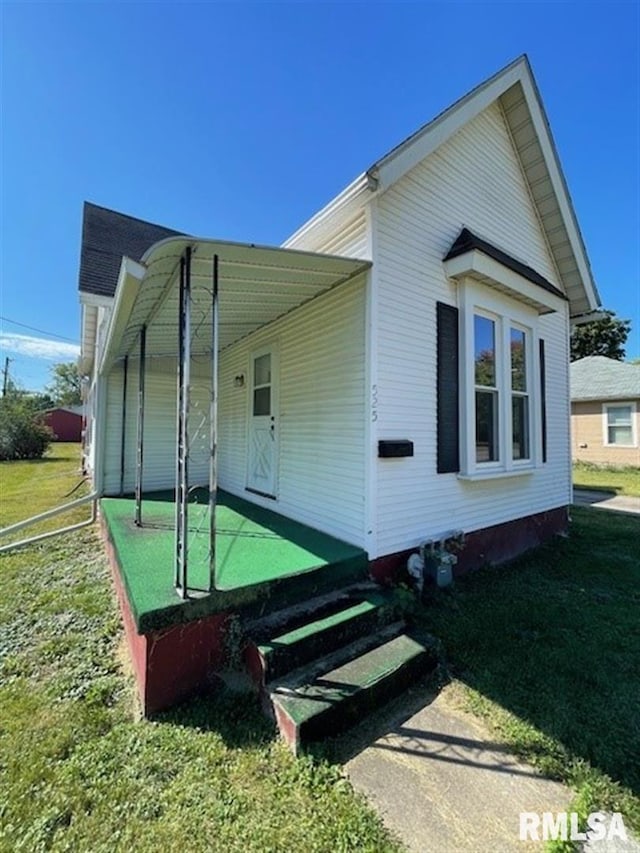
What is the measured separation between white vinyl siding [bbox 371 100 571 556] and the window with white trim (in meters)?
12.0

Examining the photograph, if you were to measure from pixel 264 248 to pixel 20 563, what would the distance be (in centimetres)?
508

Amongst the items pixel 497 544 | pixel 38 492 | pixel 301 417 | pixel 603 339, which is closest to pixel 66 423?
pixel 38 492

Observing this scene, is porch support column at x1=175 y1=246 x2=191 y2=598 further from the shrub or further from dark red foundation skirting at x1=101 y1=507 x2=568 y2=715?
the shrub

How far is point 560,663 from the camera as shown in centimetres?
291

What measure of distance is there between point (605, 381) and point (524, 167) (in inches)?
505

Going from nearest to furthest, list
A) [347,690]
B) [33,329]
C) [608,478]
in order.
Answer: [347,690], [608,478], [33,329]

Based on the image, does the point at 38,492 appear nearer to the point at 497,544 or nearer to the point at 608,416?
the point at 497,544

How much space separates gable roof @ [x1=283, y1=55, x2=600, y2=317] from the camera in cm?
370

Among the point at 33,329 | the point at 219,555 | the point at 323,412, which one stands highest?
the point at 33,329

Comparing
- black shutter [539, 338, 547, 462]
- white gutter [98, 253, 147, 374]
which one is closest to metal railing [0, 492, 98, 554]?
white gutter [98, 253, 147, 374]

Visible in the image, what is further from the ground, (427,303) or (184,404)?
(427,303)

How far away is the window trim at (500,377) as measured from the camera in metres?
4.45

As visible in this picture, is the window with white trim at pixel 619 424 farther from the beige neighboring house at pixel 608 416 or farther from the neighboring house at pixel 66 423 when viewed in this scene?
the neighboring house at pixel 66 423

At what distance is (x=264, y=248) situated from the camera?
9.02 ft
